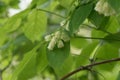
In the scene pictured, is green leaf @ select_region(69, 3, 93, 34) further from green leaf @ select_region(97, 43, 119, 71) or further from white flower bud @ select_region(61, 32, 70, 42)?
green leaf @ select_region(97, 43, 119, 71)

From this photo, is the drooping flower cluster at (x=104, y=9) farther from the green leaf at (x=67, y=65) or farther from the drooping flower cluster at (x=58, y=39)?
the green leaf at (x=67, y=65)

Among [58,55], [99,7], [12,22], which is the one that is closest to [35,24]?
[12,22]

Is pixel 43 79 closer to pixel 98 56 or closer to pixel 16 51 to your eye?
pixel 16 51

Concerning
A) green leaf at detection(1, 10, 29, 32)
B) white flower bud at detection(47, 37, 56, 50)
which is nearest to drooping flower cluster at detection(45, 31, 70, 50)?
white flower bud at detection(47, 37, 56, 50)

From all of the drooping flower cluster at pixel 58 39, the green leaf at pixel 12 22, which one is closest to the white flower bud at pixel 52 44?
the drooping flower cluster at pixel 58 39

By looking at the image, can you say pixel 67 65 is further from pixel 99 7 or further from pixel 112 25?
pixel 99 7

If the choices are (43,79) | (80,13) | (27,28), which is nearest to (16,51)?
(43,79)
